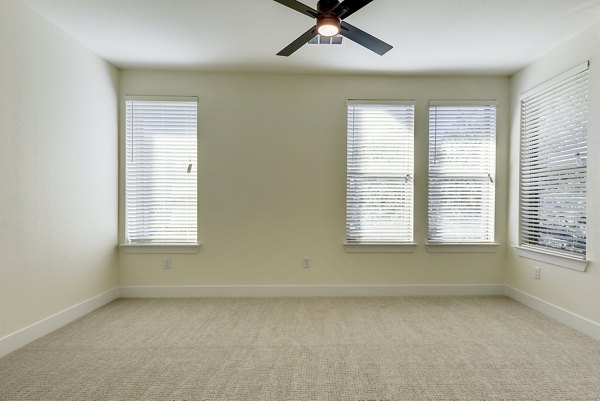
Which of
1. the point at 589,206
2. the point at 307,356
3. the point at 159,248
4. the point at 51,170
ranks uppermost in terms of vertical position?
the point at 51,170

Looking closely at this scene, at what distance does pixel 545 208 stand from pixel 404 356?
2.32 m

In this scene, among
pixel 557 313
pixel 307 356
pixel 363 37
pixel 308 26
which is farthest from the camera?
pixel 557 313

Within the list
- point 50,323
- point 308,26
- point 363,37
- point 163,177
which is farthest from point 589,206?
point 50,323

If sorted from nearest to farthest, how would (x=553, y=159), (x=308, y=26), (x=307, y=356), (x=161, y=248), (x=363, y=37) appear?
(x=363, y=37), (x=307, y=356), (x=308, y=26), (x=553, y=159), (x=161, y=248)

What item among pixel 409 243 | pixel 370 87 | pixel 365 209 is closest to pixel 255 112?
pixel 370 87

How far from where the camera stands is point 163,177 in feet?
13.0

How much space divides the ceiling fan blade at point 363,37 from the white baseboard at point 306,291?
2702mm

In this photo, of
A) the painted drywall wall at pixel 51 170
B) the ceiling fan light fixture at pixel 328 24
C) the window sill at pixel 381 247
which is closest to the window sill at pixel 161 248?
the painted drywall wall at pixel 51 170

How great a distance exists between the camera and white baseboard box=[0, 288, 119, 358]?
8.30 ft

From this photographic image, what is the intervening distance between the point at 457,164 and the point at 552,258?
4.59 ft

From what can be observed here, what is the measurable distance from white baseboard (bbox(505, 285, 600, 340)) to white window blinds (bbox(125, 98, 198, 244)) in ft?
12.7

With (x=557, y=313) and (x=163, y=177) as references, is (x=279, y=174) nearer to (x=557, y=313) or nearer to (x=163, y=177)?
(x=163, y=177)

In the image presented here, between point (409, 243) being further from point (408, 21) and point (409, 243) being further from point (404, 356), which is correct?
point (408, 21)

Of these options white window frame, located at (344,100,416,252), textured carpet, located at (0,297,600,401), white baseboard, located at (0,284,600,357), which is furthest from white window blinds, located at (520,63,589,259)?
white window frame, located at (344,100,416,252)
